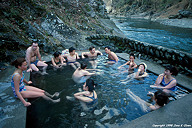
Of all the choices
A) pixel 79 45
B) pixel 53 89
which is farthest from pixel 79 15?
pixel 53 89

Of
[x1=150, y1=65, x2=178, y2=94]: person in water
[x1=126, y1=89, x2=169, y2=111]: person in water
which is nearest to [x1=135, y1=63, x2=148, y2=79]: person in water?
[x1=150, y1=65, x2=178, y2=94]: person in water

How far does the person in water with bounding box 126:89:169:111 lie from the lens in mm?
2761

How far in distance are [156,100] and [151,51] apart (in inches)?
158

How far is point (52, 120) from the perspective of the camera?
9.05 ft

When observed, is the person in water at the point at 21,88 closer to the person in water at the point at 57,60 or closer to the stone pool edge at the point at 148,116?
the stone pool edge at the point at 148,116

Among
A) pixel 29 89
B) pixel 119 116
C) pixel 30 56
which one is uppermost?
pixel 30 56

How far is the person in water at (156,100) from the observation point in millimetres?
2761

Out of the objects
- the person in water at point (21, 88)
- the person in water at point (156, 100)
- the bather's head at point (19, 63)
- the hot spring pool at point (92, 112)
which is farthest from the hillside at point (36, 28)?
the person in water at point (156, 100)

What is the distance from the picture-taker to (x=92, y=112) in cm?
303

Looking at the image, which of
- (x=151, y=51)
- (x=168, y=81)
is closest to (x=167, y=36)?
(x=151, y=51)

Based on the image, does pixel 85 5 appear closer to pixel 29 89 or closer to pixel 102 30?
pixel 102 30

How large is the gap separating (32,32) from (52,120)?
688 cm

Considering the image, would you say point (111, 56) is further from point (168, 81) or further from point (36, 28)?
point (36, 28)

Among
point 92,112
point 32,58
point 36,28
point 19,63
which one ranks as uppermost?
point 36,28
